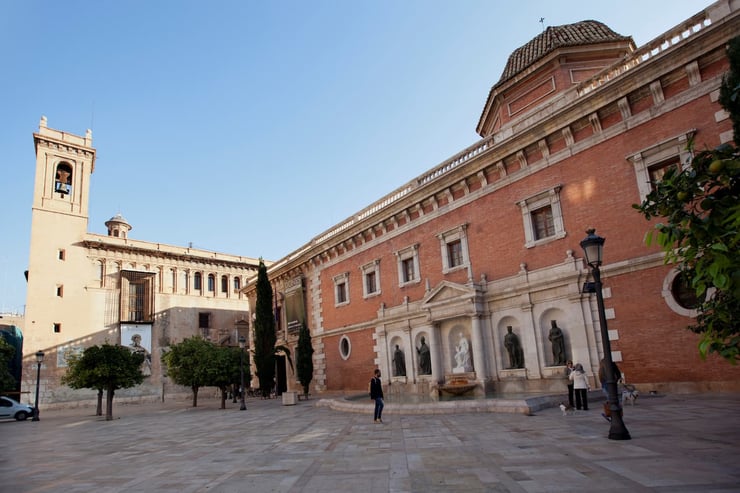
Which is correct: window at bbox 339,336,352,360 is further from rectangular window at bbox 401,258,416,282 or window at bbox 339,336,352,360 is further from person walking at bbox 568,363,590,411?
person walking at bbox 568,363,590,411

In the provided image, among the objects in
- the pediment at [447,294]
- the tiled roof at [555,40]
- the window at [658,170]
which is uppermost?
the tiled roof at [555,40]

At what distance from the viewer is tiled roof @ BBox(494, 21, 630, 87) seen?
20422 mm

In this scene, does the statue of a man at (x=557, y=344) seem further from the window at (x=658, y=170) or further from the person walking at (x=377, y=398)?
the person walking at (x=377, y=398)

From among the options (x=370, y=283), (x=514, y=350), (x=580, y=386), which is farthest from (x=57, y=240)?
(x=580, y=386)

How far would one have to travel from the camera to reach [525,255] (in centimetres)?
1762

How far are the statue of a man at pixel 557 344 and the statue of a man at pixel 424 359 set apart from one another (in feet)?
20.2

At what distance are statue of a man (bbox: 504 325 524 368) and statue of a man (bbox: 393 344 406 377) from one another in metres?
6.30

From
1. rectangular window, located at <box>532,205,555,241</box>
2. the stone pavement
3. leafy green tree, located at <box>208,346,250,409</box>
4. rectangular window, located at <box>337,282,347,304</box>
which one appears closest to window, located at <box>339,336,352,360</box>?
rectangular window, located at <box>337,282,347,304</box>

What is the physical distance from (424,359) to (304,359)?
10.2 m

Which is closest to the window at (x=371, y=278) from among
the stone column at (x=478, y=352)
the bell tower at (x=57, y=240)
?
the stone column at (x=478, y=352)

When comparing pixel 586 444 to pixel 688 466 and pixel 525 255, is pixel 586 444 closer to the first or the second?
pixel 688 466

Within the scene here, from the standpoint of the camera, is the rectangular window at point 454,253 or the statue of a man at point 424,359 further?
the statue of a man at point 424,359

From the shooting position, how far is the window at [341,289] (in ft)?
90.5

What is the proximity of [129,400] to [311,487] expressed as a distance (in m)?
39.1
